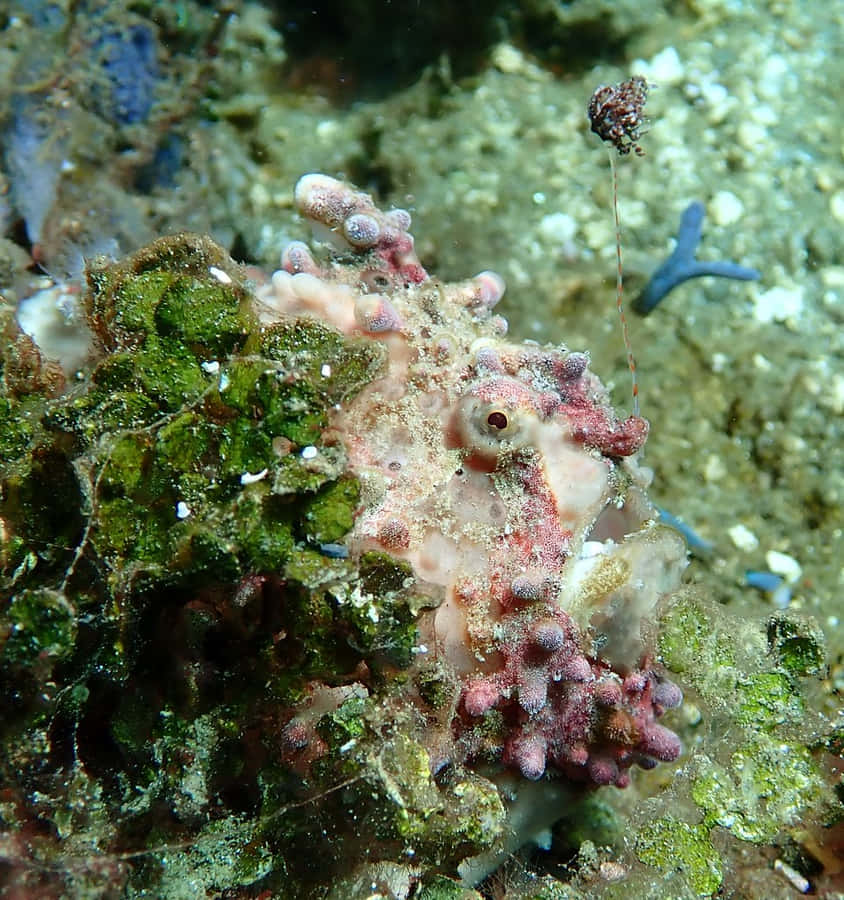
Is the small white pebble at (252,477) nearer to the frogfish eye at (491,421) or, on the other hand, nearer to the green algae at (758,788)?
the frogfish eye at (491,421)

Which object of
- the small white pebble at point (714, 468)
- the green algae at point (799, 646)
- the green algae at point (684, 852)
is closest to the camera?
the green algae at point (684, 852)

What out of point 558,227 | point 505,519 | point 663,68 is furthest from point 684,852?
point 663,68

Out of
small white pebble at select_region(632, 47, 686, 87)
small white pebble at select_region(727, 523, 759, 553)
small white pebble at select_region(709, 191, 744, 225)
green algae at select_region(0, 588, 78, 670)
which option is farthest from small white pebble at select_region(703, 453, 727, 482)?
green algae at select_region(0, 588, 78, 670)

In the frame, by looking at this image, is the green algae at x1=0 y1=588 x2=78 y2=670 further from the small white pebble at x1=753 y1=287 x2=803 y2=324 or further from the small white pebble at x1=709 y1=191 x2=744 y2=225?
the small white pebble at x1=709 y1=191 x2=744 y2=225

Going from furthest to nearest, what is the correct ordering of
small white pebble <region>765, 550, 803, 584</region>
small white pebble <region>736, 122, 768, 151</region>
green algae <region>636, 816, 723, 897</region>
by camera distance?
small white pebble <region>736, 122, 768, 151</region>, small white pebble <region>765, 550, 803, 584</region>, green algae <region>636, 816, 723, 897</region>

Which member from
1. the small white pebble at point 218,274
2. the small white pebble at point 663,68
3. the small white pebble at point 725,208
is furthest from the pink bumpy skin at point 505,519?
the small white pebble at point 663,68

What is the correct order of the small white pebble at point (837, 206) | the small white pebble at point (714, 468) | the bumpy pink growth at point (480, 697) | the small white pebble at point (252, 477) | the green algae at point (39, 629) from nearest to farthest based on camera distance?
the green algae at point (39, 629), the small white pebble at point (252, 477), the bumpy pink growth at point (480, 697), the small white pebble at point (714, 468), the small white pebble at point (837, 206)

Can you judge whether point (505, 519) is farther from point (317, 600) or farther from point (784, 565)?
point (784, 565)
